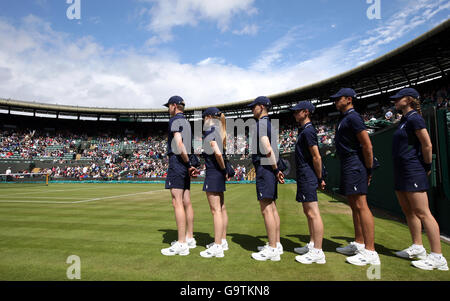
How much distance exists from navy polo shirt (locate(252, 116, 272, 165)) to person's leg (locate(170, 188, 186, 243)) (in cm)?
136

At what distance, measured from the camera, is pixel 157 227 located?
6.04m

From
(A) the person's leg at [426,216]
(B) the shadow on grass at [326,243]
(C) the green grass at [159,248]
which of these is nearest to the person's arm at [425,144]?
(A) the person's leg at [426,216]

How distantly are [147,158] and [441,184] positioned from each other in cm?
3644

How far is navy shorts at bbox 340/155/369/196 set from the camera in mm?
3693

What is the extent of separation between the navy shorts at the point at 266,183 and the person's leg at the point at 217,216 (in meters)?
0.66

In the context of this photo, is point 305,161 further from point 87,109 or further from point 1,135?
point 1,135

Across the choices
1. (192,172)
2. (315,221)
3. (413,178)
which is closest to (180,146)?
(192,172)

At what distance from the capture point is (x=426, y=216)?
3494 millimetres

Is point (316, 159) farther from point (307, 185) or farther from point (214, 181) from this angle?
point (214, 181)

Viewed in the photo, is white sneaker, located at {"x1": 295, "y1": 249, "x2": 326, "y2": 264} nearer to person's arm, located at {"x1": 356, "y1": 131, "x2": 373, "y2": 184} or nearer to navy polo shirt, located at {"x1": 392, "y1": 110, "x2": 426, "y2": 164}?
person's arm, located at {"x1": 356, "y1": 131, "x2": 373, "y2": 184}

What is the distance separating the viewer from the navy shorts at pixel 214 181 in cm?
407

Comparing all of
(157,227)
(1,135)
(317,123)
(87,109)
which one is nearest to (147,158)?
(87,109)

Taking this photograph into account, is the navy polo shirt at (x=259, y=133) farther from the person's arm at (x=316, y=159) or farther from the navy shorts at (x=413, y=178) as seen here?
the navy shorts at (x=413, y=178)
